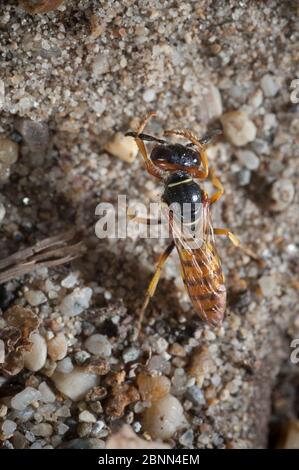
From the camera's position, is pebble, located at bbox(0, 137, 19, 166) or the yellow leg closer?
pebble, located at bbox(0, 137, 19, 166)

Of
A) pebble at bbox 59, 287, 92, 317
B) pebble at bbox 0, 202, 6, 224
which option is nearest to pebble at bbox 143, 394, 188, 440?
pebble at bbox 59, 287, 92, 317

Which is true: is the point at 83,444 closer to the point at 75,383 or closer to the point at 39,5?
the point at 75,383

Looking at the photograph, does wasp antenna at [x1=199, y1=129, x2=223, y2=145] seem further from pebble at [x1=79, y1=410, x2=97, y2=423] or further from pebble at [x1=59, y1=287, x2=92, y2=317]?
pebble at [x1=79, y1=410, x2=97, y2=423]

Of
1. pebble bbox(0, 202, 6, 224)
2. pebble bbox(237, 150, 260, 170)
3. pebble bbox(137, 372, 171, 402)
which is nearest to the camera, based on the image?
pebble bbox(137, 372, 171, 402)

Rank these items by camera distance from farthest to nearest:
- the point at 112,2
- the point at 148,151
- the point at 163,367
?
1. the point at 148,151
2. the point at 163,367
3. the point at 112,2

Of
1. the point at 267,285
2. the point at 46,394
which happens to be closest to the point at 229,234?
the point at 267,285
